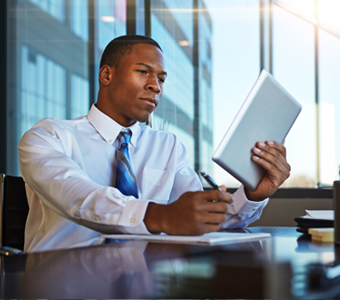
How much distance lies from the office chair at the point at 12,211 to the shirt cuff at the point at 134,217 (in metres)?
0.70

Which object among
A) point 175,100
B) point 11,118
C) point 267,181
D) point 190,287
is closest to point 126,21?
point 175,100

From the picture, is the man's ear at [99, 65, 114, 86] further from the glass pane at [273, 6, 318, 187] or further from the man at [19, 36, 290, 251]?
the glass pane at [273, 6, 318, 187]

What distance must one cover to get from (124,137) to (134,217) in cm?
67

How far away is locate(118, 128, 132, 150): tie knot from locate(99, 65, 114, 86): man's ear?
26 centimetres

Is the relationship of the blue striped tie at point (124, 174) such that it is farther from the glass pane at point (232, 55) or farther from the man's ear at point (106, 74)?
the glass pane at point (232, 55)

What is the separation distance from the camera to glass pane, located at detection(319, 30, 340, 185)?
11.2 ft

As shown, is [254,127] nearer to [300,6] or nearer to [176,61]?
[176,61]

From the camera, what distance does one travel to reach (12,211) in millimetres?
1481

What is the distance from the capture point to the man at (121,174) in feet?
3.00

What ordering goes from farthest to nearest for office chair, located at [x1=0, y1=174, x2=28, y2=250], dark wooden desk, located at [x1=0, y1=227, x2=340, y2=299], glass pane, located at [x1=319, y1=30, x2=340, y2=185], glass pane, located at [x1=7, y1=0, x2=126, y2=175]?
glass pane, located at [x1=7, y1=0, x2=126, y2=175] → glass pane, located at [x1=319, y1=30, x2=340, y2=185] → office chair, located at [x1=0, y1=174, x2=28, y2=250] → dark wooden desk, located at [x1=0, y1=227, x2=340, y2=299]

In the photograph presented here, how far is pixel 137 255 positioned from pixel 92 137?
90cm

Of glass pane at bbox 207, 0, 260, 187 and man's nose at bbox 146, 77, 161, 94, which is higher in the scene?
glass pane at bbox 207, 0, 260, 187

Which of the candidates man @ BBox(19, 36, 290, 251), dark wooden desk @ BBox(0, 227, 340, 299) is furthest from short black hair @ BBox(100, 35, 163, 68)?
dark wooden desk @ BBox(0, 227, 340, 299)

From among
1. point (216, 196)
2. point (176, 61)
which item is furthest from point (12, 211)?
point (176, 61)
